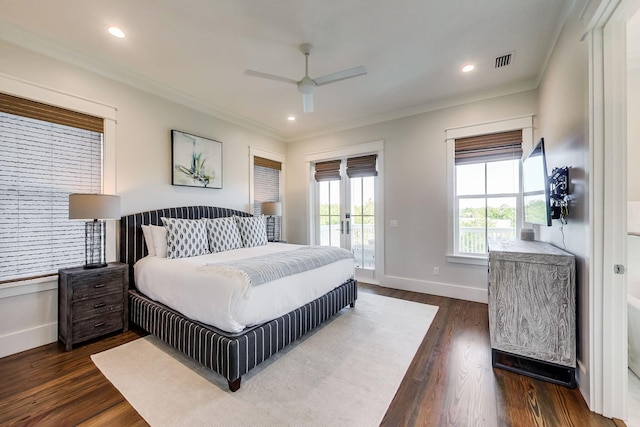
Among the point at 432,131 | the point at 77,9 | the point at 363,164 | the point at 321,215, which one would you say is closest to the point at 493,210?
the point at 432,131

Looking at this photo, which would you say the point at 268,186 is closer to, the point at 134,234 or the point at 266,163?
the point at 266,163

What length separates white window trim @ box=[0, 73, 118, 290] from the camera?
7.99 feet

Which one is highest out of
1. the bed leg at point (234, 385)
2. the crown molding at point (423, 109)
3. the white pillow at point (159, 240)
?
the crown molding at point (423, 109)

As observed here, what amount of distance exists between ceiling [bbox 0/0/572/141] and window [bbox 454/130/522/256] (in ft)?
2.26

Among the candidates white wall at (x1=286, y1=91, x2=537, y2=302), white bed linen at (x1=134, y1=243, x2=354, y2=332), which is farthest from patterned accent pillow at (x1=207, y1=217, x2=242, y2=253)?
white wall at (x1=286, y1=91, x2=537, y2=302)

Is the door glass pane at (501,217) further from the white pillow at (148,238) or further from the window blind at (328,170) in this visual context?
the white pillow at (148,238)

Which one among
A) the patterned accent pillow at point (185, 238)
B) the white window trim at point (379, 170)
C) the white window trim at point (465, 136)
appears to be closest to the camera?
the patterned accent pillow at point (185, 238)

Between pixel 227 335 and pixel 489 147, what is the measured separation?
12.9ft

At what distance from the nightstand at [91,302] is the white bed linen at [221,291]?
8.5 inches

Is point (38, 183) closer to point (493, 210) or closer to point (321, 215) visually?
point (321, 215)

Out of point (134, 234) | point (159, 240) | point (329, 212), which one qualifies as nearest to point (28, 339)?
point (134, 234)

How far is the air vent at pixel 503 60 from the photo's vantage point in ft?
9.29

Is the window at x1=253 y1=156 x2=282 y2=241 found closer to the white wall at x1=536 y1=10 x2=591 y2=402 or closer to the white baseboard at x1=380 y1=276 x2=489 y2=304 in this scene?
the white baseboard at x1=380 y1=276 x2=489 y2=304

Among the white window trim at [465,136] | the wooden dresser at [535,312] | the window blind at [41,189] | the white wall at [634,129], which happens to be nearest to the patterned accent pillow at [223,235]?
the window blind at [41,189]
